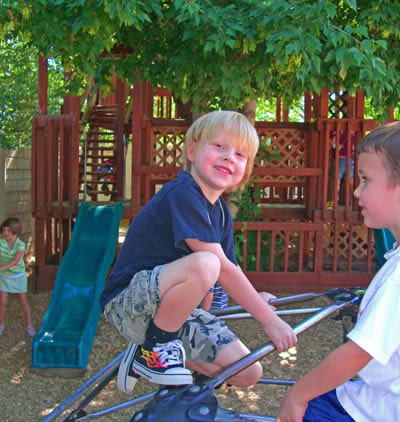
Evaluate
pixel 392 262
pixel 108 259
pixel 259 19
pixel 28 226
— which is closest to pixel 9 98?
pixel 28 226

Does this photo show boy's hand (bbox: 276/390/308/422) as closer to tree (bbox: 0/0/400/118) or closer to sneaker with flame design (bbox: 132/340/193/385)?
sneaker with flame design (bbox: 132/340/193/385)

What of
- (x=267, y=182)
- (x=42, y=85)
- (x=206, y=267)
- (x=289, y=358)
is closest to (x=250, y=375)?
(x=206, y=267)

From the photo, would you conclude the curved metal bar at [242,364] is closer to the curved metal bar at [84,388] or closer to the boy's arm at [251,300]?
the boy's arm at [251,300]

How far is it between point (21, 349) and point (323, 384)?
14.6 feet

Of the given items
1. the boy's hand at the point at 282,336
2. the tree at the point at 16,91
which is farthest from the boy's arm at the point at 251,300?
the tree at the point at 16,91

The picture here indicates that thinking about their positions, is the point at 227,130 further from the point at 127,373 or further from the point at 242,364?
the point at 127,373

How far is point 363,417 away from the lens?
154 cm

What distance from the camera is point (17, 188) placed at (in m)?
9.65

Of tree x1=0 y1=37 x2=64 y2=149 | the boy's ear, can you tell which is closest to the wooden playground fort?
the boy's ear

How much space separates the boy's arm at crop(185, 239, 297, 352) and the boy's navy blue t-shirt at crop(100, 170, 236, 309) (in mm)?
42

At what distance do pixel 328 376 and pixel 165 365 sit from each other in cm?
68

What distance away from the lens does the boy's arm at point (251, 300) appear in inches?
73.2

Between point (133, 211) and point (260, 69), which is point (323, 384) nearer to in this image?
point (260, 69)

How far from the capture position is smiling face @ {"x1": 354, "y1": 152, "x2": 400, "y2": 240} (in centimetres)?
152
